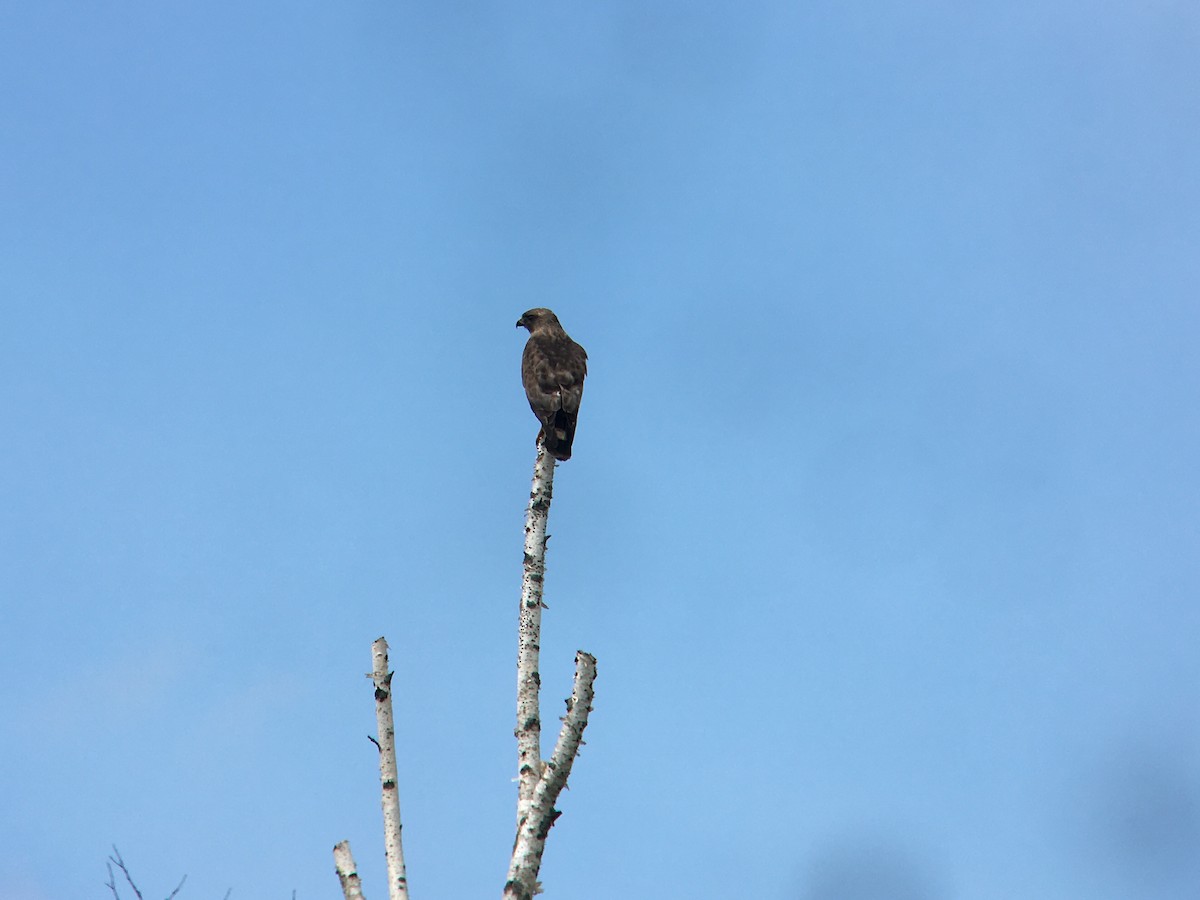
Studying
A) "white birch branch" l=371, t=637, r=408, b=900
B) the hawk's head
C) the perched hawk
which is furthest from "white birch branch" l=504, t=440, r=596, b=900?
the hawk's head

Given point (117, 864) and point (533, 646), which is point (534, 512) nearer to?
point (533, 646)

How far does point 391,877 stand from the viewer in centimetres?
880

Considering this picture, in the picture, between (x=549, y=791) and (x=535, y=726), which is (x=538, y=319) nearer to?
(x=535, y=726)

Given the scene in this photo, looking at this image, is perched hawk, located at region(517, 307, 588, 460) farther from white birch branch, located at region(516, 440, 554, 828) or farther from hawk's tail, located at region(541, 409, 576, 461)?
white birch branch, located at region(516, 440, 554, 828)

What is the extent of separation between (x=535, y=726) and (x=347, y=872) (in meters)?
1.87

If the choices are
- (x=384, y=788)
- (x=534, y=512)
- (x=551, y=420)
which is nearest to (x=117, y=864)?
(x=384, y=788)

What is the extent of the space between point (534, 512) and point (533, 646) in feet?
4.18

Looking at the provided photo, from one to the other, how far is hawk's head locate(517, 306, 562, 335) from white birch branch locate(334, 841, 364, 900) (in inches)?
360

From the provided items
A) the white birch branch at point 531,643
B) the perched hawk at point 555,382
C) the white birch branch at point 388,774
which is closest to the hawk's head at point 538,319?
the perched hawk at point 555,382

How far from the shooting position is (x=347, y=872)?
358 inches

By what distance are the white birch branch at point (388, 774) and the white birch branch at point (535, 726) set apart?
0.83 meters

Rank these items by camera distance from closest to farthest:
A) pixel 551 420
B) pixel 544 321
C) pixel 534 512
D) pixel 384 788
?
pixel 384 788
pixel 534 512
pixel 551 420
pixel 544 321

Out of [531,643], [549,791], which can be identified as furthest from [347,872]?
[531,643]

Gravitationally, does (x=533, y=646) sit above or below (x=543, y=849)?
above
